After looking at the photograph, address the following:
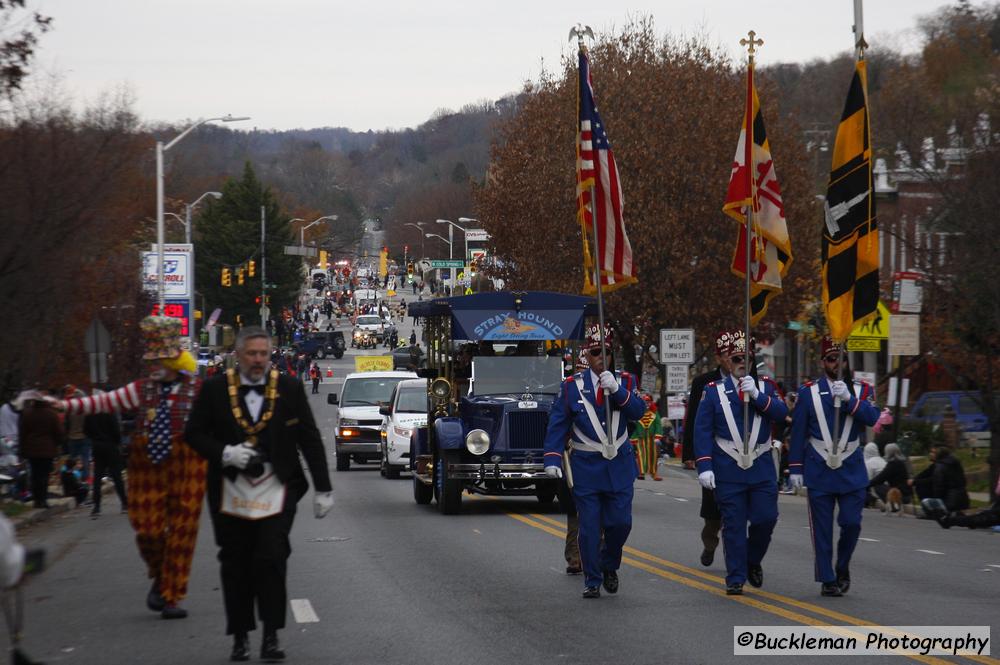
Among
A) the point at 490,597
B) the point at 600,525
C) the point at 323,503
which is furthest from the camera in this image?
the point at 490,597

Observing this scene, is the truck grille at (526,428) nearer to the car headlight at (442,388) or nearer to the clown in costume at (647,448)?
the car headlight at (442,388)

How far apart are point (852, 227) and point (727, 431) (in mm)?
3190

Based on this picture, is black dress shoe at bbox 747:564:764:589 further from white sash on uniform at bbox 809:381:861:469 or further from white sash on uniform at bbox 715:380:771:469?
white sash on uniform at bbox 809:381:861:469

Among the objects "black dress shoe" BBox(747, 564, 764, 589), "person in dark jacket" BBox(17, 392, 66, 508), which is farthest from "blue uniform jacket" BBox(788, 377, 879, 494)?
"person in dark jacket" BBox(17, 392, 66, 508)

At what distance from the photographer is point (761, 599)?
1180cm

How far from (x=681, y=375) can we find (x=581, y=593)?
2460 cm

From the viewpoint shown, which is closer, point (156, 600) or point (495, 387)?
point (156, 600)

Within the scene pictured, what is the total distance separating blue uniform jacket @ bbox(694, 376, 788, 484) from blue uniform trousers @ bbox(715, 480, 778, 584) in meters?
0.07

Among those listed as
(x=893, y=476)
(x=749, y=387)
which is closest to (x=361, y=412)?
(x=893, y=476)

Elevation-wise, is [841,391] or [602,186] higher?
[602,186]

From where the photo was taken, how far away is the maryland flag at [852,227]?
1422 centimetres

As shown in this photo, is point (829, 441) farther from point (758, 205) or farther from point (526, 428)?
point (526, 428)

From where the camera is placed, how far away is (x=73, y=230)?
20.8 m

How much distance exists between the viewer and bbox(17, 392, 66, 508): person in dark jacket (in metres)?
22.1
